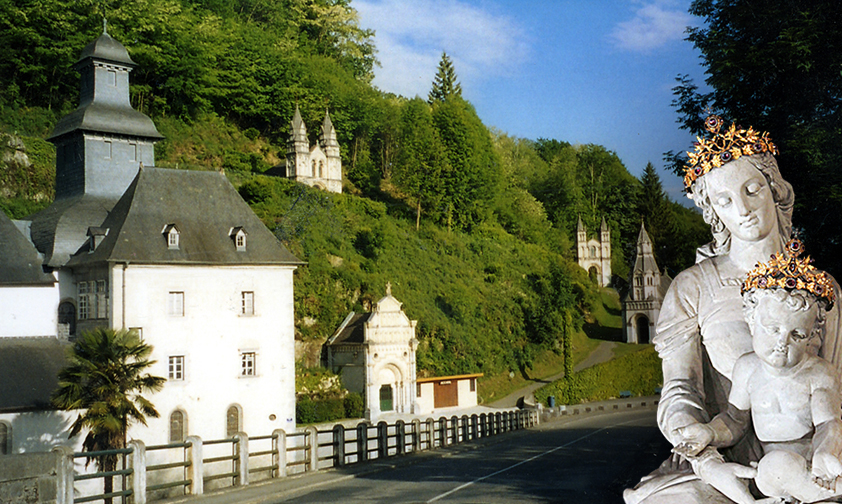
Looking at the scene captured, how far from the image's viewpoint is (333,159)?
70.8 m

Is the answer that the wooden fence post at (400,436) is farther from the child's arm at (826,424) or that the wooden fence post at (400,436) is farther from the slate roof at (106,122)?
the slate roof at (106,122)

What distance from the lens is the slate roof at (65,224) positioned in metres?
38.6

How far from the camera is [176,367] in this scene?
34969 millimetres

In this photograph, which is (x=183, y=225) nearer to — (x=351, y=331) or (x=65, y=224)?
(x=65, y=224)

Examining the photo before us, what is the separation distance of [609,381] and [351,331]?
18.4 metres

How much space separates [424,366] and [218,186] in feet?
60.3

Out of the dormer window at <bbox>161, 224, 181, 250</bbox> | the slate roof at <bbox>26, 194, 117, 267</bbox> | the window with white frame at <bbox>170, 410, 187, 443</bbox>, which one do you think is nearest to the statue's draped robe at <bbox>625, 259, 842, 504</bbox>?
the window with white frame at <bbox>170, 410, 187, 443</bbox>

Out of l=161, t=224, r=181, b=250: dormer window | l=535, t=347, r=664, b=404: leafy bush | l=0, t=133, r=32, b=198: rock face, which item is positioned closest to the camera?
l=161, t=224, r=181, b=250: dormer window

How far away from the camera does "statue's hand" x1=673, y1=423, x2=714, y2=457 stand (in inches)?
128

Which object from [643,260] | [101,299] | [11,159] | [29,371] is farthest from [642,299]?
[29,371]

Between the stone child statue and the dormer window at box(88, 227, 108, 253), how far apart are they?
37.4m

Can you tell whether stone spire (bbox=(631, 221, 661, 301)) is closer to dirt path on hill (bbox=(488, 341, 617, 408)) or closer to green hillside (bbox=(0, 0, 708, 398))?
green hillside (bbox=(0, 0, 708, 398))

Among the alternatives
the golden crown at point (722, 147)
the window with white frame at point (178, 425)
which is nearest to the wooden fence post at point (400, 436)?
the window with white frame at point (178, 425)

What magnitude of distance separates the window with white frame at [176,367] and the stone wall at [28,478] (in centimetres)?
2398
